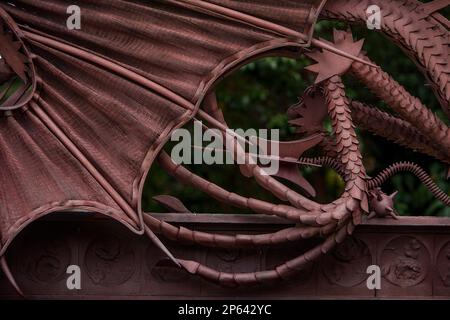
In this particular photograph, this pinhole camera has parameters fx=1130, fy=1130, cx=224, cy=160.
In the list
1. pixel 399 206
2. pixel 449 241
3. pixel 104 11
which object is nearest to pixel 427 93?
pixel 399 206

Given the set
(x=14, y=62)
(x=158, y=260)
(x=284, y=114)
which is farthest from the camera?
(x=284, y=114)

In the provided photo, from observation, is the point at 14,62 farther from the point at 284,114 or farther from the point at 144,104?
the point at 284,114

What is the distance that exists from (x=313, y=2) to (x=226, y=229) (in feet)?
3.98

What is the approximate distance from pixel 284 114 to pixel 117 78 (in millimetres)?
3264

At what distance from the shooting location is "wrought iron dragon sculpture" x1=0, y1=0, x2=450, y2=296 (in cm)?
549

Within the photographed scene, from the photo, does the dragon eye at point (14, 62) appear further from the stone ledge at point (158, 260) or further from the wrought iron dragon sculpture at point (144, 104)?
the stone ledge at point (158, 260)

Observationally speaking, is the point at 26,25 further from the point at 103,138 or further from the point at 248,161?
the point at 248,161

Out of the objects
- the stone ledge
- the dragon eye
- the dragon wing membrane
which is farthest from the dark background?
the dragon eye

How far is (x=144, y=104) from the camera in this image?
559cm

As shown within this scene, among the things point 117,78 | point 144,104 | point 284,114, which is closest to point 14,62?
point 117,78

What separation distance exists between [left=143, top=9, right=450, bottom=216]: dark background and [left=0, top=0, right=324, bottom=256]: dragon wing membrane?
9.97ft

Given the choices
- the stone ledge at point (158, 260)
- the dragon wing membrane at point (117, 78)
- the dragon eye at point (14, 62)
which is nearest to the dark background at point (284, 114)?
the stone ledge at point (158, 260)

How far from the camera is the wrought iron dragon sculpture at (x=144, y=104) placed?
5.49 metres

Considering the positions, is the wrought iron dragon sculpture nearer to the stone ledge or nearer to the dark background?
the stone ledge
